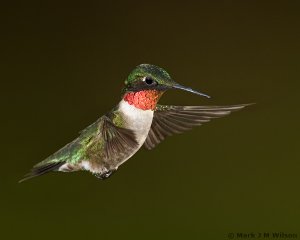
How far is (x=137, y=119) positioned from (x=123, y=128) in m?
0.03

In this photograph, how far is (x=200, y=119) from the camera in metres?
0.56

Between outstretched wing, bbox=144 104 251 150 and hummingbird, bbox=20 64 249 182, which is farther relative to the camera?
outstretched wing, bbox=144 104 251 150

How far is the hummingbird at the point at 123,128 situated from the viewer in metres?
0.45

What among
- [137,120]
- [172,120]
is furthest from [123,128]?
[172,120]

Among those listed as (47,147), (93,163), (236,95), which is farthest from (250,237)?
(93,163)

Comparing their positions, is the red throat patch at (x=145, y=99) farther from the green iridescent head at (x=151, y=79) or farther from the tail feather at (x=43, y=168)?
the tail feather at (x=43, y=168)

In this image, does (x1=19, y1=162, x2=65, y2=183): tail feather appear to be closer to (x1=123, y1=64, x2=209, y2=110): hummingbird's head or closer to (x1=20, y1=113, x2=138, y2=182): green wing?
(x1=20, y1=113, x2=138, y2=182): green wing

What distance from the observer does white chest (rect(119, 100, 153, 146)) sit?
1.53 feet

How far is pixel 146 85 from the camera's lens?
45 centimetres

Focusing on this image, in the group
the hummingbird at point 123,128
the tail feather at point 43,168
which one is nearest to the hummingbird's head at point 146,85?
the hummingbird at point 123,128

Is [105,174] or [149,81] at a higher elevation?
[149,81]

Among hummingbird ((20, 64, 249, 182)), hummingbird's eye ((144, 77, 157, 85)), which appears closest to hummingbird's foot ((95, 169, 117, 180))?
hummingbird ((20, 64, 249, 182))

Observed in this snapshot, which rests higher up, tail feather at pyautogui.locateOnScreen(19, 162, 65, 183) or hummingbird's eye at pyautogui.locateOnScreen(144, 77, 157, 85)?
hummingbird's eye at pyautogui.locateOnScreen(144, 77, 157, 85)

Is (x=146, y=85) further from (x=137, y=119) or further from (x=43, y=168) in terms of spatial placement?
(x=43, y=168)
